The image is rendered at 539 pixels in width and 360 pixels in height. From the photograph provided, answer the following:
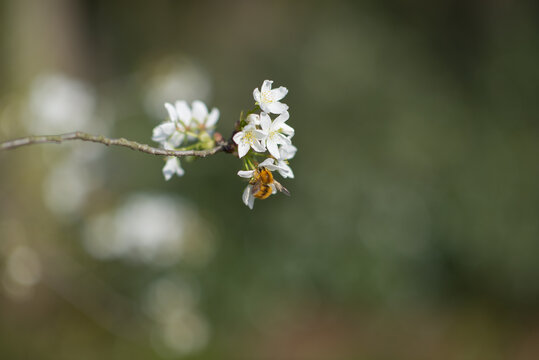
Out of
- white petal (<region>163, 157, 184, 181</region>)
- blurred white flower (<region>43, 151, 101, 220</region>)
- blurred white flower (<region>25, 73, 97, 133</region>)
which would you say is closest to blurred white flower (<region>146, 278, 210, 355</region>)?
blurred white flower (<region>43, 151, 101, 220</region>)

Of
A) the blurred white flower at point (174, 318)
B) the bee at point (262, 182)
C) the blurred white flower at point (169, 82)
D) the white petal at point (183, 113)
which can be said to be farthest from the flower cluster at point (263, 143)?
the blurred white flower at point (169, 82)

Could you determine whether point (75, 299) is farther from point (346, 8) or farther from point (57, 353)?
point (346, 8)

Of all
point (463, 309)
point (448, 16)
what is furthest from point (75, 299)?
point (448, 16)

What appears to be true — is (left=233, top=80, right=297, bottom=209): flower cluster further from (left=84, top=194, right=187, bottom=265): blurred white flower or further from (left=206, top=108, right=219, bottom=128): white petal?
(left=84, top=194, right=187, bottom=265): blurred white flower

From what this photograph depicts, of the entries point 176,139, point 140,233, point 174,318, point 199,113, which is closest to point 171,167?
point 176,139

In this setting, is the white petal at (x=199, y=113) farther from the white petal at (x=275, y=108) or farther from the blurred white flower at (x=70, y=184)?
the blurred white flower at (x=70, y=184)

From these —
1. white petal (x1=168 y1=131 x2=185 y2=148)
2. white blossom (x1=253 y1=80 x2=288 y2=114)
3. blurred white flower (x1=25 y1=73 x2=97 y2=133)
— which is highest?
blurred white flower (x1=25 y1=73 x2=97 y2=133)

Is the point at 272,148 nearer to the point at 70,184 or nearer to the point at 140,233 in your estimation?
the point at 140,233
